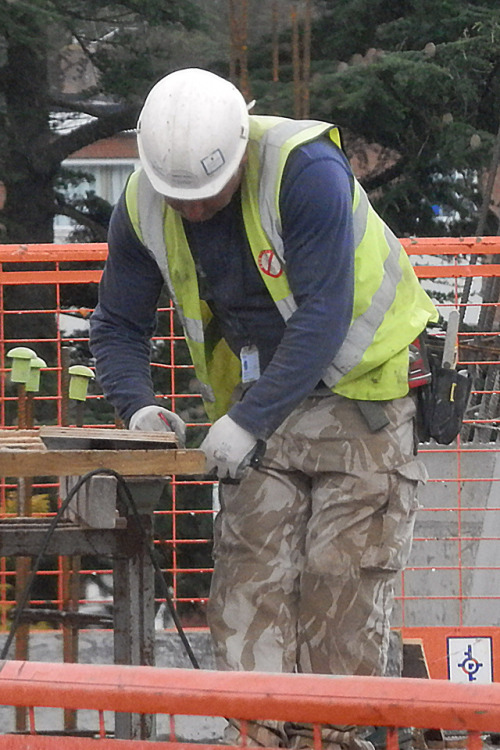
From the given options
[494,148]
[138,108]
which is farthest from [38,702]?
[138,108]

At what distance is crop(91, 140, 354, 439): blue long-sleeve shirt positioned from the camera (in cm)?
311

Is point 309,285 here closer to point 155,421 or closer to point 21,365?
point 155,421

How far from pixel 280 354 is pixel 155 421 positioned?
1.68 feet

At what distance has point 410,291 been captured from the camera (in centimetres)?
348

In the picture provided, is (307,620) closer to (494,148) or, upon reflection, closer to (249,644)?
(249,644)

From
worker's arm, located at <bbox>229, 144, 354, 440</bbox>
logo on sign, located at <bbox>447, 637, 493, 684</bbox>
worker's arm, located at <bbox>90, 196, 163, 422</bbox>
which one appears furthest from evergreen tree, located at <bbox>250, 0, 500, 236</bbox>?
worker's arm, located at <bbox>229, 144, 354, 440</bbox>

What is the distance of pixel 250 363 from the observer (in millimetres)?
3434

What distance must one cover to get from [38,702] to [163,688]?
190 mm

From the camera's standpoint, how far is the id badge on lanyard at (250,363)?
343 cm

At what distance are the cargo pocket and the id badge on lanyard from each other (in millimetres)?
445

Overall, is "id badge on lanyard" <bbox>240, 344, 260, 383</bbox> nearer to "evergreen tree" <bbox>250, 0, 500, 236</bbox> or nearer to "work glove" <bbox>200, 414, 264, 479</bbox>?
"work glove" <bbox>200, 414, 264, 479</bbox>

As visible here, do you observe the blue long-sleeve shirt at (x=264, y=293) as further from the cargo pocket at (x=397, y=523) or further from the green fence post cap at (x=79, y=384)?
the green fence post cap at (x=79, y=384)

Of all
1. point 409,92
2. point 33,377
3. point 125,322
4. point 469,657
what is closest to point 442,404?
point 125,322

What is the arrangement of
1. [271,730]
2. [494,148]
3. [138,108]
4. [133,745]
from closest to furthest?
[133,745]
[271,730]
[494,148]
[138,108]
